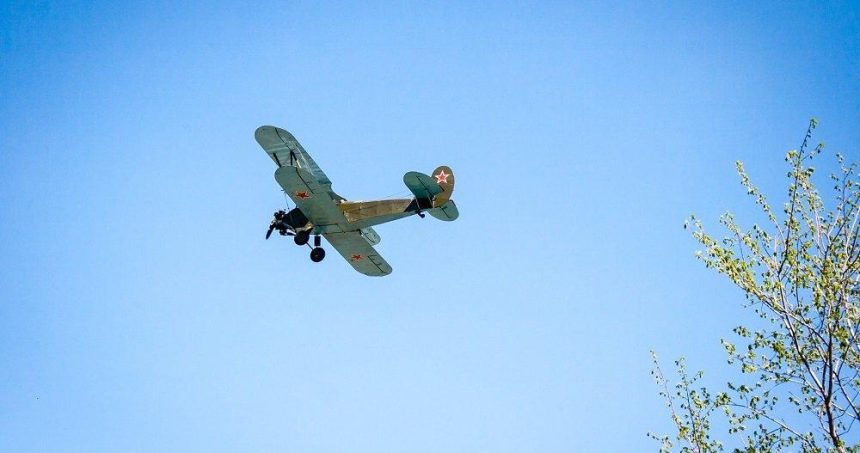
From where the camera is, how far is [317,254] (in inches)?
774

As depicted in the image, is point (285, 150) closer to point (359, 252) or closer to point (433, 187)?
point (433, 187)

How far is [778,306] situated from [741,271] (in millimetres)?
994

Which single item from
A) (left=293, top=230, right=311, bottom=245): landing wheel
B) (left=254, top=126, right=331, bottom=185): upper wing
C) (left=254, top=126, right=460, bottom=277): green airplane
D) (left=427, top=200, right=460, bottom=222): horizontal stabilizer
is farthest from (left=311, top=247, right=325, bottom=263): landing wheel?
(left=427, top=200, right=460, bottom=222): horizontal stabilizer

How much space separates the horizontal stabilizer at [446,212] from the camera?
1855 centimetres

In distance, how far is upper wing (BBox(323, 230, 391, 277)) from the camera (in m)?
19.9

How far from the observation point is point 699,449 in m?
13.6

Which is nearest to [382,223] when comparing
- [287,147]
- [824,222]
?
[287,147]

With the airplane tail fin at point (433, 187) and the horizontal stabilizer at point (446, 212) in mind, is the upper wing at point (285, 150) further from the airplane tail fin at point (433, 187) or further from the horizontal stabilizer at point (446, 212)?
the horizontal stabilizer at point (446, 212)

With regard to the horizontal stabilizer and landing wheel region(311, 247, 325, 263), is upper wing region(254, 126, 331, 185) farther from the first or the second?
the horizontal stabilizer

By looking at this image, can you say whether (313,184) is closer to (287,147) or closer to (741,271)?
(287,147)

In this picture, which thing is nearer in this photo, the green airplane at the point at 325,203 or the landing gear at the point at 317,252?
the green airplane at the point at 325,203

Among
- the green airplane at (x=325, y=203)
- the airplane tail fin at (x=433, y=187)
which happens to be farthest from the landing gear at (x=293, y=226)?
the airplane tail fin at (x=433, y=187)

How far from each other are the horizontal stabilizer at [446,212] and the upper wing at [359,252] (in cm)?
272

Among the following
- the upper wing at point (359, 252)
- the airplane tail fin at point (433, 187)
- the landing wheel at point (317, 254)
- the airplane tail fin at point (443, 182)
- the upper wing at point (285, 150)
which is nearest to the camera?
the upper wing at point (285, 150)
